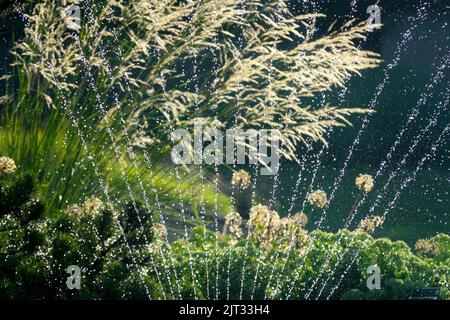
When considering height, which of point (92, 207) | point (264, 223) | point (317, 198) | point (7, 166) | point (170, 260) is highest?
point (7, 166)

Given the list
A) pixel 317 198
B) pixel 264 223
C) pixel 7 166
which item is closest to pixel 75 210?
pixel 7 166

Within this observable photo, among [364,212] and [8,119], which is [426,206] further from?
[8,119]

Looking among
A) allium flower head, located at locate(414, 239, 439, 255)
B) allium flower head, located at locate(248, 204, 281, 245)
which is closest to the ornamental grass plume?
allium flower head, located at locate(248, 204, 281, 245)

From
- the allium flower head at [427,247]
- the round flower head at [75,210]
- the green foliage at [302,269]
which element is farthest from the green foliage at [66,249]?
the allium flower head at [427,247]

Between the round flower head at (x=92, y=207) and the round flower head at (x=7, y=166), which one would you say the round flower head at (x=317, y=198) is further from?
the round flower head at (x=7, y=166)

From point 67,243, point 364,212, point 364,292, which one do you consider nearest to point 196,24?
point 364,292

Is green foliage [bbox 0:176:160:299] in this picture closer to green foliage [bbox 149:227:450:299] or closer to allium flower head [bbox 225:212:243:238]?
green foliage [bbox 149:227:450:299]

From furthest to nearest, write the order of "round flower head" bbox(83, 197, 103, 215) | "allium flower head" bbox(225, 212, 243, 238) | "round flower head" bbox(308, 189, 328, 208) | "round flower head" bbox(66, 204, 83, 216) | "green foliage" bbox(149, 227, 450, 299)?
"round flower head" bbox(308, 189, 328, 208)
"allium flower head" bbox(225, 212, 243, 238)
"green foliage" bbox(149, 227, 450, 299)
"round flower head" bbox(66, 204, 83, 216)
"round flower head" bbox(83, 197, 103, 215)

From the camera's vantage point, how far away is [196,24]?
4.98 metres

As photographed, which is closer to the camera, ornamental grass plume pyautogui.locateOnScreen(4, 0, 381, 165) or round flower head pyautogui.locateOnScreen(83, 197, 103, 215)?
round flower head pyautogui.locateOnScreen(83, 197, 103, 215)

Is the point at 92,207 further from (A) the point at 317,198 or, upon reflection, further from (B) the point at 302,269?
(A) the point at 317,198

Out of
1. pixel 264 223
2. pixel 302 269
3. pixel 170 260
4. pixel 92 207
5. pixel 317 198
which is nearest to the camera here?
pixel 92 207

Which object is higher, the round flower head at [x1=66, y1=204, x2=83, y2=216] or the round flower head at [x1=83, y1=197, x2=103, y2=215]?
the round flower head at [x1=83, y1=197, x2=103, y2=215]

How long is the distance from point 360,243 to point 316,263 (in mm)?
408
